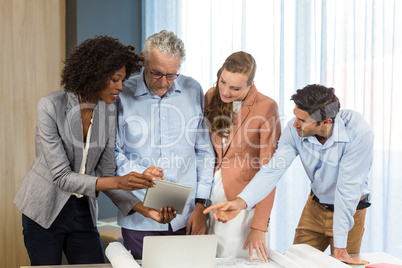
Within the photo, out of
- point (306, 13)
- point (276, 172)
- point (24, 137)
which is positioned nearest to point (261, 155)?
point (276, 172)

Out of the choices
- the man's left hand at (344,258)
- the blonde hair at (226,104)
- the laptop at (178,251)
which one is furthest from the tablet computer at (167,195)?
the man's left hand at (344,258)

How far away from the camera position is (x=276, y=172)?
1.97 m

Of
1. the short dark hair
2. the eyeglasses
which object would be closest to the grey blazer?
the eyeglasses

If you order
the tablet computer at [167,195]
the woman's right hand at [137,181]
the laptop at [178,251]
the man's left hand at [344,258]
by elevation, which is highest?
the woman's right hand at [137,181]

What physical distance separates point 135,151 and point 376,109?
1.54 m

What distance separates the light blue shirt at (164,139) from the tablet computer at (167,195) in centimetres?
25

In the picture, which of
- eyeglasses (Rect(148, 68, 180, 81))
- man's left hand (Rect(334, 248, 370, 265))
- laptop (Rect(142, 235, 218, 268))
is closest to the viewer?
laptop (Rect(142, 235, 218, 268))

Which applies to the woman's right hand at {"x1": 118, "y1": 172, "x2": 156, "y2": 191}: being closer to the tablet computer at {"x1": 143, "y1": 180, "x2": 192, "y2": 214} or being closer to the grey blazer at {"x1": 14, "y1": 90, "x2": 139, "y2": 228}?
the tablet computer at {"x1": 143, "y1": 180, "x2": 192, "y2": 214}

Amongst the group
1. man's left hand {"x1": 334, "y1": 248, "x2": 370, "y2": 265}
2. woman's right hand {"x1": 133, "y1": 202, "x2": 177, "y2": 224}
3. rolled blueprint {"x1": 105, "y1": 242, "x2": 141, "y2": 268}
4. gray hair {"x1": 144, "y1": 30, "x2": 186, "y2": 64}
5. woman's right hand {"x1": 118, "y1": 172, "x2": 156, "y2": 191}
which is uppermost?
gray hair {"x1": 144, "y1": 30, "x2": 186, "y2": 64}

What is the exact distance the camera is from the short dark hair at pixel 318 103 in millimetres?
1906

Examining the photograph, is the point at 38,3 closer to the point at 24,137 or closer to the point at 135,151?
the point at 24,137

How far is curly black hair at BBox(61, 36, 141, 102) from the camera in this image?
5.85 ft

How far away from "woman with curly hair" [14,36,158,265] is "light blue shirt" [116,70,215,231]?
7 cm

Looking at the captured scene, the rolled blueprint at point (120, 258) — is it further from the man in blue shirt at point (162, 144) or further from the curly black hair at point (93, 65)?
the curly black hair at point (93, 65)
